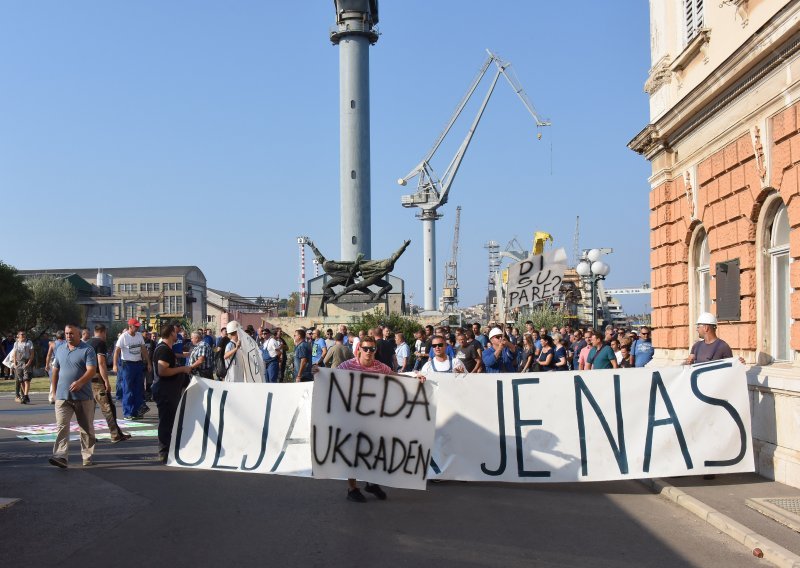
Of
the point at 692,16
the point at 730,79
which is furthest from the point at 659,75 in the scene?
the point at 730,79

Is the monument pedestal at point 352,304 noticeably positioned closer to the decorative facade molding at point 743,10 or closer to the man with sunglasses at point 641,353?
the man with sunglasses at point 641,353

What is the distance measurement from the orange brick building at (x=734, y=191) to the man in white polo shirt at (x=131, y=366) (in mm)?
9762

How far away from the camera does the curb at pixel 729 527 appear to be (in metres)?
6.98

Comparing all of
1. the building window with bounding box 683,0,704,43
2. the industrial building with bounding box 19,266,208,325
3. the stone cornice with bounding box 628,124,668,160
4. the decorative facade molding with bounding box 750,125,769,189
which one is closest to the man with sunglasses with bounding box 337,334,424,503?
the decorative facade molding with bounding box 750,125,769,189

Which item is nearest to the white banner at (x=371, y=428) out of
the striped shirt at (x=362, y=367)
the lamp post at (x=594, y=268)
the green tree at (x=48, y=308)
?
the striped shirt at (x=362, y=367)

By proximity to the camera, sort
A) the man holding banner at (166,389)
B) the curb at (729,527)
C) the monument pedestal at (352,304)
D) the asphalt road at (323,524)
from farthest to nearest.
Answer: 1. the monument pedestal at (352,304)
2. the man holding banner at (166,389)
3. the asphalt road at (323,524)
4. the curb at (729,527)

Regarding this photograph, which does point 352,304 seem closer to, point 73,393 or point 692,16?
point 692,16

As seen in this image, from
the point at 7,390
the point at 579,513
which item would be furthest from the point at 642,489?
the point at 7,390

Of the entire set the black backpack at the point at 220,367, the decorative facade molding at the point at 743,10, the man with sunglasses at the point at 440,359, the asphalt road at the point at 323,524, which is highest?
the decorative facade molding at the point at 743,10

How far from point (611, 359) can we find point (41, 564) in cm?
1021

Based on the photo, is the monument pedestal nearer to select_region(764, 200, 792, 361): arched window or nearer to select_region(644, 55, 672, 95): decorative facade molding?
select_region(644, 55, 672, 95): decorative facade molding

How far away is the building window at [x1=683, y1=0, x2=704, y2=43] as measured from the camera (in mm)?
15008

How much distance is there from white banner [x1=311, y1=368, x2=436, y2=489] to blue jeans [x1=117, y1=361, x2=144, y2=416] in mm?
9248

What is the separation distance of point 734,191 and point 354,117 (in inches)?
2643
